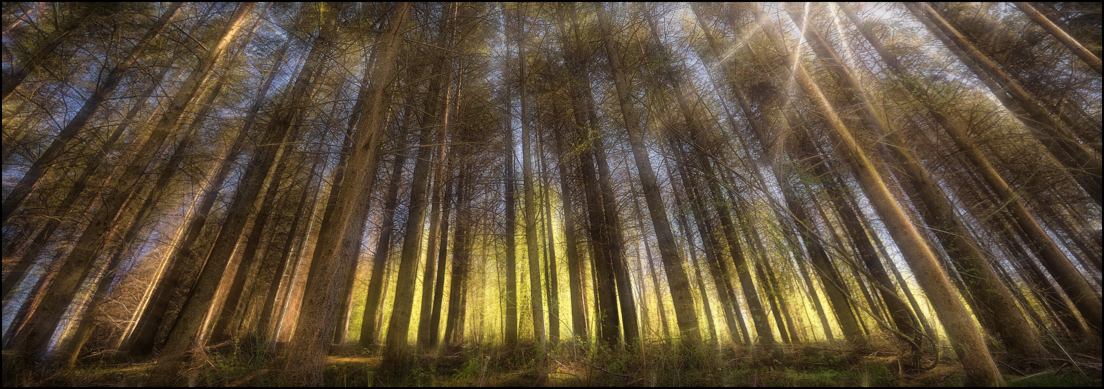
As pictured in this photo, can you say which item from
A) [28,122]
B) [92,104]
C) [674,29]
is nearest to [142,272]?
[28,122]

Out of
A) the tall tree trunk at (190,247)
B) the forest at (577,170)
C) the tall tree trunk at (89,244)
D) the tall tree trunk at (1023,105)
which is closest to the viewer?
the forest at (577,170)

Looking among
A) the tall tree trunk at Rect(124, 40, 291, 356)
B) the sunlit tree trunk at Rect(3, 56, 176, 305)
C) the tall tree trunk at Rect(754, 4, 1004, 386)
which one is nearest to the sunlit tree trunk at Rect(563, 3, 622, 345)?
the tall tree trunk at Rect(754, 4, 1004, 386)

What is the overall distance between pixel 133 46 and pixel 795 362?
13.4m

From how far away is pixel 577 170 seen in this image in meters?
8.00

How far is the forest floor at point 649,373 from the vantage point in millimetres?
3656

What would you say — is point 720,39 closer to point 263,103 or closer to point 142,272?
point 263,103

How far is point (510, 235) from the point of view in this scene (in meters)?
7.81

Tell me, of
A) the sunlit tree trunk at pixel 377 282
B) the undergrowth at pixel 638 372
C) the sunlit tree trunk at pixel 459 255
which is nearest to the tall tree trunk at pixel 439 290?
the sunlit tree trunk at pixel 459 255

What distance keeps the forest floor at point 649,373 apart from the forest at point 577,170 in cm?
5

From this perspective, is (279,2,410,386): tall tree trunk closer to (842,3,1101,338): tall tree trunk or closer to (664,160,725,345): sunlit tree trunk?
(664,160,725,345): sunlit tree trunk

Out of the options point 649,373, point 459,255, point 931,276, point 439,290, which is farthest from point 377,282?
point 931,276

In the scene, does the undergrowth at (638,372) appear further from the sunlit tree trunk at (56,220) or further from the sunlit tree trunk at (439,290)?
the sunlit tree trunk at (439,290)

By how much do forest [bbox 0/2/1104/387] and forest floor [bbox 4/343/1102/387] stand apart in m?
0.05

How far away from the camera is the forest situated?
416cm
